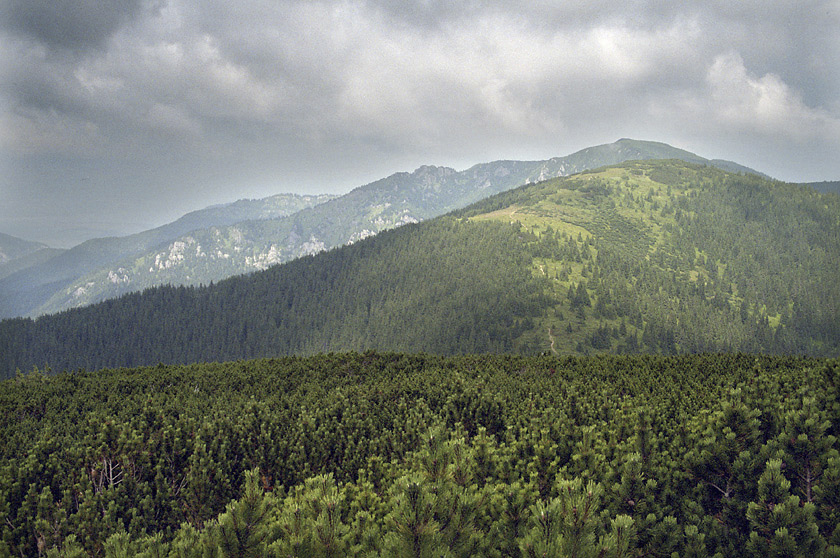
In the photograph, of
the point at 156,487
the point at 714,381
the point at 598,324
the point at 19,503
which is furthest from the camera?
the point at 598,324

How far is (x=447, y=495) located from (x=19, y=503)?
15823mm

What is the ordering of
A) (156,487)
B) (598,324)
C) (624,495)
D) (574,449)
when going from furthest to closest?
1. (598,324)
2. (156,487)
3. (574,449)
4. (624,495)

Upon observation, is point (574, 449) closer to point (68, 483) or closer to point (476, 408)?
point (476, 408)

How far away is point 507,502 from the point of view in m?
7.36

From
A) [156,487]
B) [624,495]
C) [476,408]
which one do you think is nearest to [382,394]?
[476,408]

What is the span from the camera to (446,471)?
8133 millimetres

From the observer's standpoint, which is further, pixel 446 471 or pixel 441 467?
pixel 441 467

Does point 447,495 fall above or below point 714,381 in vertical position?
above

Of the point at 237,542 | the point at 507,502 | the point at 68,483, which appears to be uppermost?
the point at 237,542

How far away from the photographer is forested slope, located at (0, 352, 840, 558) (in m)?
6.27

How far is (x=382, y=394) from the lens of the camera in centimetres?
2453

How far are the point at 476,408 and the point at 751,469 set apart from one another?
12.7m

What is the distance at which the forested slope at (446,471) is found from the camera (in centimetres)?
627

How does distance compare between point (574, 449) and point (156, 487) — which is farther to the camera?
point (156, 487)
